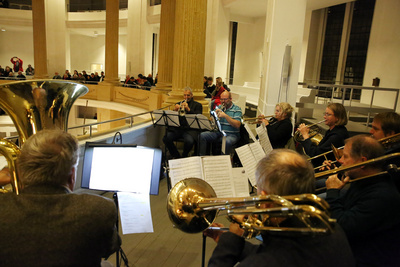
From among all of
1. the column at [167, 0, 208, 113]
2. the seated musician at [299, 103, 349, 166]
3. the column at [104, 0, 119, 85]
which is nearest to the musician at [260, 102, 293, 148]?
the seated musician at [299, 103, 349, 166]

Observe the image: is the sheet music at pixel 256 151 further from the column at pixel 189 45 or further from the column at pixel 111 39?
the column at pixel 111 39

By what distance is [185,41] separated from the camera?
6.21 metres

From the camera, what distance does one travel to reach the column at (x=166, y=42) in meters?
9.08

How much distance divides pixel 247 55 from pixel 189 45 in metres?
11.9

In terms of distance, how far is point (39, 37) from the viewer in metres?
13.8

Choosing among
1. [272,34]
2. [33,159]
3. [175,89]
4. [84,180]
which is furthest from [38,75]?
[33,159]

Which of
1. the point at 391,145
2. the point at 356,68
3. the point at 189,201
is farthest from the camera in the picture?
the point at 356,68

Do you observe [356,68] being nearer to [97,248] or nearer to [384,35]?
[384,35]

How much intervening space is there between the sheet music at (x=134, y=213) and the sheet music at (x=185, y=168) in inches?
11.2

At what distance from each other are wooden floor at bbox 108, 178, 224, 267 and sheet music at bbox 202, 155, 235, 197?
85 cm

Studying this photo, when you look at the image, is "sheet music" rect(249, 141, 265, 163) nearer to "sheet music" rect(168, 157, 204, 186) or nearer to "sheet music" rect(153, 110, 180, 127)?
"sheet music" rect(168, 157, 204, 186)

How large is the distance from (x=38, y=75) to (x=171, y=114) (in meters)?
12.4

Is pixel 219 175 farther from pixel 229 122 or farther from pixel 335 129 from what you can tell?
pixel 229 122

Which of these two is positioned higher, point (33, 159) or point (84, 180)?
point (33, 159)
